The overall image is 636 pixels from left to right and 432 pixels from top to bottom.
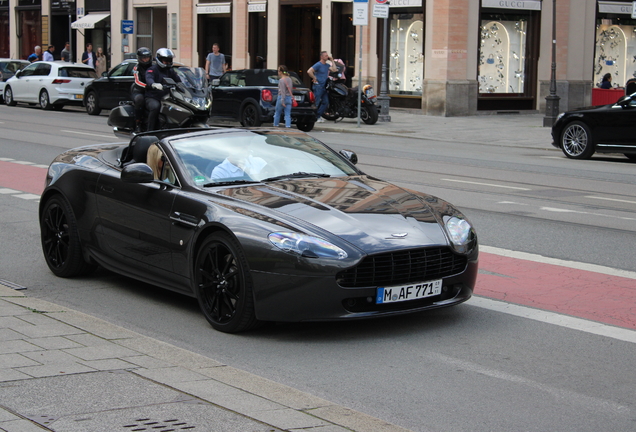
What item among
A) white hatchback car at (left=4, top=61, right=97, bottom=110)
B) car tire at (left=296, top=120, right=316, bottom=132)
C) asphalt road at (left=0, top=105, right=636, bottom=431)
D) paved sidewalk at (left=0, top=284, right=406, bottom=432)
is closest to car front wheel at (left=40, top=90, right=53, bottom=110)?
white hatchback car at (left=4, top=61, right=97, bottom=110)

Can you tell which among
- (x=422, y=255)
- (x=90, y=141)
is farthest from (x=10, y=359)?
(x=90, y=141)

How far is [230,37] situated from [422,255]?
34633mm

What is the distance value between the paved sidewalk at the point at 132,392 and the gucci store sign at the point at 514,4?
89.6 ft

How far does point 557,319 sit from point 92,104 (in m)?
25.7

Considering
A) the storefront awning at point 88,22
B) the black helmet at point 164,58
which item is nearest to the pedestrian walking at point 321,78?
the black helmet at point 164,58

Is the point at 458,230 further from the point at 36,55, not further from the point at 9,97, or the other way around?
the point at 36,55

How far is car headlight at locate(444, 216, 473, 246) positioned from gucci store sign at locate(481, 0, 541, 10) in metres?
25.7

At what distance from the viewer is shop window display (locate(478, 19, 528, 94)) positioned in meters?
31.5

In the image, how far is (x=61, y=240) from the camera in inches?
309

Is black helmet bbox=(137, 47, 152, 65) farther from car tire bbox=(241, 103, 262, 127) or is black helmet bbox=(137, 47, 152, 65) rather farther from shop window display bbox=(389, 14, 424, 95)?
shop window display bbox=(389, 14, 424, 95)

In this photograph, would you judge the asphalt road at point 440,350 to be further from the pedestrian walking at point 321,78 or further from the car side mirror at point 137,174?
the pedestrian walking at point 321,78

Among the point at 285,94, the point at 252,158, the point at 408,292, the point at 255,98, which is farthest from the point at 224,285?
the point at 255,98

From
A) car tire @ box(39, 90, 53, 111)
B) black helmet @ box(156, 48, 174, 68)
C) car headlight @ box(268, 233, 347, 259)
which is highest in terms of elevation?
black helmet @ box(156, 48, 174, 68)

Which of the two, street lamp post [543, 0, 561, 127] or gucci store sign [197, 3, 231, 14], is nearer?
street lamp post [543, 0, 561, 127]
